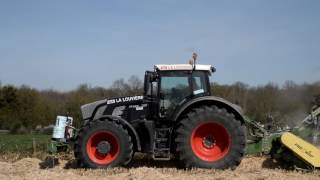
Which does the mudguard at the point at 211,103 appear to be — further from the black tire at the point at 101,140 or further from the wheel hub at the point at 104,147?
the wheel hub at the point at 104,147

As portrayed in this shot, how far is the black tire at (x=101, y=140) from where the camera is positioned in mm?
10328

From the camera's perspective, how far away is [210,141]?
10.4 metres

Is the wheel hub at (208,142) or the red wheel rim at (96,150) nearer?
the wheel hub at (208,142)

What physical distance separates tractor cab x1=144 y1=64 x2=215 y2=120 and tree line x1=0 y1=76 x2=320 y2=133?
5.11 m

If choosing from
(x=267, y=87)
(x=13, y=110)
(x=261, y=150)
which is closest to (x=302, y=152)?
(x=261, y=150)

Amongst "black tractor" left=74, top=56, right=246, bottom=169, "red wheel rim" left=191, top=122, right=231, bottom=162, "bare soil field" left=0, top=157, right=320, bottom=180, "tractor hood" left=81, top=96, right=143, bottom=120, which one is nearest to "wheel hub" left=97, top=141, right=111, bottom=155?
"black tractor" left=74, top=56, right=246, bottom=169

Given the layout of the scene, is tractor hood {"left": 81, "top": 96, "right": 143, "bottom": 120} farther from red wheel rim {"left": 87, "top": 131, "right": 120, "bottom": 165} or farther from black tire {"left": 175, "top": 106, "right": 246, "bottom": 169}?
black tire {"left": 175, "top": 106, "right": 246, "bottom": 169}

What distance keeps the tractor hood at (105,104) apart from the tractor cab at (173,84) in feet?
2.13

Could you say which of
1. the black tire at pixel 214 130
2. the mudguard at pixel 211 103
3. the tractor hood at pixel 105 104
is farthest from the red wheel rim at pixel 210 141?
the tractor hood at pixel 105 104

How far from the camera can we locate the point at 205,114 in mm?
10109

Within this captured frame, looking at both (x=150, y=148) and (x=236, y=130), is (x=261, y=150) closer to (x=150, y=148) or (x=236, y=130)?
(x=236, y=130)

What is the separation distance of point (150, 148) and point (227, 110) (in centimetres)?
189

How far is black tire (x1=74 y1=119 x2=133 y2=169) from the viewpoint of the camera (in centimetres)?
1033

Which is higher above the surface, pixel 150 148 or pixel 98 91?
pixel 98 91
